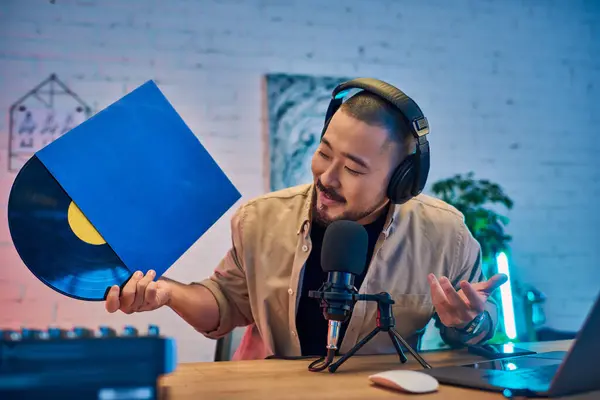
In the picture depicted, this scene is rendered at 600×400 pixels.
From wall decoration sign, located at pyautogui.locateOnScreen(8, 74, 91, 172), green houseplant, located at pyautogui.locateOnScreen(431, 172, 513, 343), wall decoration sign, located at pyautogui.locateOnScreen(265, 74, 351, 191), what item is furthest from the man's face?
wall decoration sign, located at pyautogui.locateOnScreen(8, 74, 91, 172)

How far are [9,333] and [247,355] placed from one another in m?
1.07

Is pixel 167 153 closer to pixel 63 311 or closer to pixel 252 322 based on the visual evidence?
pixel 252 322

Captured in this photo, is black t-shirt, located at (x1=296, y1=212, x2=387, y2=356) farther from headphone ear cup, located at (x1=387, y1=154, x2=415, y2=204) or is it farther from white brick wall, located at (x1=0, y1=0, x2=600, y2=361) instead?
white brick wall, located at (x1=0, y1=0, x2=600, y2=361)

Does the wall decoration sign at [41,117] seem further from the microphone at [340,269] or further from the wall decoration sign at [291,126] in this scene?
the microphone at [340,269]

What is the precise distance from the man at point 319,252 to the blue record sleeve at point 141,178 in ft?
0.44

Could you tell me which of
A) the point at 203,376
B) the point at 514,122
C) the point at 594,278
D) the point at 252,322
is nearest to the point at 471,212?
the point at 514,122

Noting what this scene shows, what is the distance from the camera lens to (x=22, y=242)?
1139mm

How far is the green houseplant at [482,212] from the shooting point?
3.01m

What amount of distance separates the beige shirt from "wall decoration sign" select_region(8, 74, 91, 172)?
5.93ft

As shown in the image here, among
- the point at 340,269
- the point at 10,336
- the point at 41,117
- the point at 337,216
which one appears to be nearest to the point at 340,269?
the point at 340,269

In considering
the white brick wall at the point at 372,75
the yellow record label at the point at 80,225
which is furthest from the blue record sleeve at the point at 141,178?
the white brick wall at the point at 372,75

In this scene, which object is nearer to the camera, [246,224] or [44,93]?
[246,224]

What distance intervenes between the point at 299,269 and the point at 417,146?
Result: 0.40 metres

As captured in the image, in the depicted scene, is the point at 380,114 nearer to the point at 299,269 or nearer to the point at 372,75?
the point at 299,269
